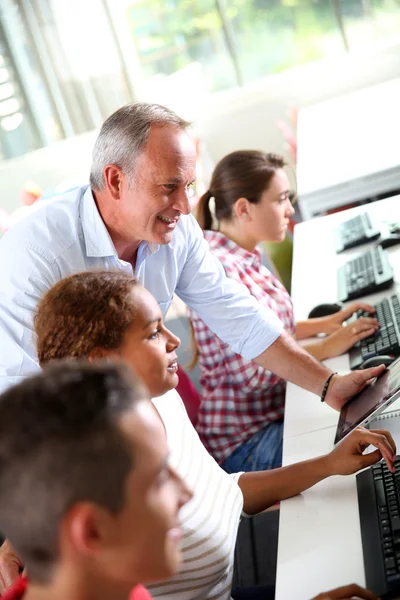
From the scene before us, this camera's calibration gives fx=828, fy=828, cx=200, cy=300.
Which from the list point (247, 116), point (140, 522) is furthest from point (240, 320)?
point (247, 116)

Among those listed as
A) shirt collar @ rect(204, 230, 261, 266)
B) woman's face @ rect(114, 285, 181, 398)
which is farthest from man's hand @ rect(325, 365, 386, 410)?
shirt collar @ rect(204, 230, 261, 266)

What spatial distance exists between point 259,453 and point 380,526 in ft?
3.21

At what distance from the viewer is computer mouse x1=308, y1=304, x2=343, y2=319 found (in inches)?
93.8

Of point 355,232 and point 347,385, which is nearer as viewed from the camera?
point 347,385

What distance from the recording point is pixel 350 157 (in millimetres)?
3076

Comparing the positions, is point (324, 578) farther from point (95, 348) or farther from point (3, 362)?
point (3, 362)

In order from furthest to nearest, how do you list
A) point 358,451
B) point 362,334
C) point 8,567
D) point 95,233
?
point 362,334
point 95,233
point 358,451
point 8,567

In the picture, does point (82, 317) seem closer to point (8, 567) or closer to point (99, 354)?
point (99, 354)

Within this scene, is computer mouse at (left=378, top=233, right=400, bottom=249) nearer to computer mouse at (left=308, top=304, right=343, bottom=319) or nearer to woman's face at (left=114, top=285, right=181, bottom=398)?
computer mouse at (left=308, top=304, right=343, bottom=319)

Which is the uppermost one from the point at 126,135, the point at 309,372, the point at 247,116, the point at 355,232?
the point at 126,135

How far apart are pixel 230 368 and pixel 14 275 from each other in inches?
33.1

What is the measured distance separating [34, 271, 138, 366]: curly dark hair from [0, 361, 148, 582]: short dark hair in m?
0.41

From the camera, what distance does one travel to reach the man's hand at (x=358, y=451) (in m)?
1.37

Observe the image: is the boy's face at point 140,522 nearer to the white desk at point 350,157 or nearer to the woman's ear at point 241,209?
the woman's ear at point 241,209
